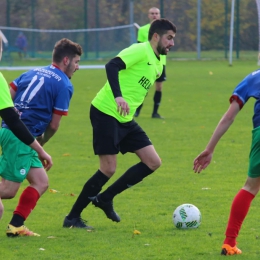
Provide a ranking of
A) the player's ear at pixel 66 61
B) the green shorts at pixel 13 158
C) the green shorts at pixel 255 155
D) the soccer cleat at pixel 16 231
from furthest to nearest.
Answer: the player's ear at pixel 66 61 < the soccer cleat at pixel 16 231 < the green shorts at pixel 13 158 < the green shorts at pixel 255 155

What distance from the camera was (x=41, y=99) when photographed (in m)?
5.90

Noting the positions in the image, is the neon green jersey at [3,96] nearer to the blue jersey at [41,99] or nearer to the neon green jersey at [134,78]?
the blue jersey at [41,99]

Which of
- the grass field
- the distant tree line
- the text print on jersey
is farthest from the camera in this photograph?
the distant tree line

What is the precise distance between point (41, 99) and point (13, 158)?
0.57 meters

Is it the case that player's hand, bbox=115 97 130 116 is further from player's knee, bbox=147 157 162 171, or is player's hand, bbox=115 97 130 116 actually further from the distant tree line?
the distant tree line

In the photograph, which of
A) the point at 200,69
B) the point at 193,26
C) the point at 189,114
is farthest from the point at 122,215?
the point at 193,26

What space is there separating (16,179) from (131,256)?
1.19 metres

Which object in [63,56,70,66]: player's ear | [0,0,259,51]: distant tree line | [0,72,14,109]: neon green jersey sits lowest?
[0,0,259,51]: distant tree line

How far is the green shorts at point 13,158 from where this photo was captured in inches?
225

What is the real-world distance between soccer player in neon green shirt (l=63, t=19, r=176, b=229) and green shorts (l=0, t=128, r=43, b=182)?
0.78m

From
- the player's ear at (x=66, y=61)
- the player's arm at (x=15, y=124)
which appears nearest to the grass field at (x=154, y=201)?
the player's arm at (x=15, y=124)

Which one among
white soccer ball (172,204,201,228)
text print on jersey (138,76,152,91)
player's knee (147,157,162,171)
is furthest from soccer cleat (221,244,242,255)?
text print on jersey (138,76,152,91)

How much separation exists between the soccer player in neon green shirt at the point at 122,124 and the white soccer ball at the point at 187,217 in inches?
21.1

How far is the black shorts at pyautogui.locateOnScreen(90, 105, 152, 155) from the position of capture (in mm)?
6262
